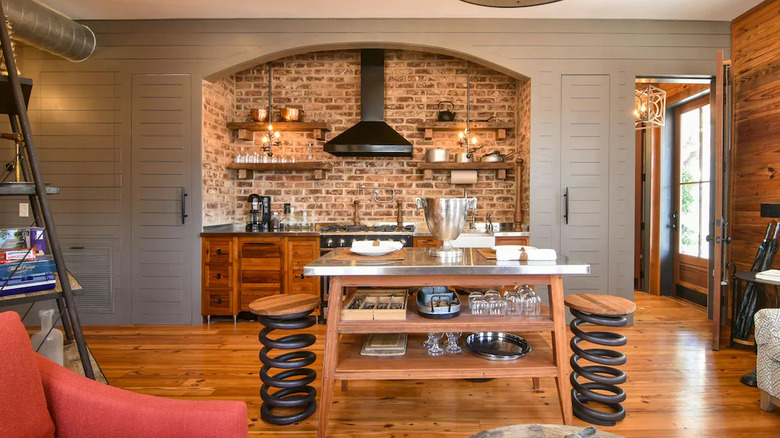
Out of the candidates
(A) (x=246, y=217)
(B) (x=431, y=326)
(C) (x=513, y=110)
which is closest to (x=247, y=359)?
(B) (x=431, y=326)

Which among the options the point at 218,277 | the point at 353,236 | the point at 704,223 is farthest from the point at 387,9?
the point at 704,223

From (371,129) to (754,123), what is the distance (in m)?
3.68

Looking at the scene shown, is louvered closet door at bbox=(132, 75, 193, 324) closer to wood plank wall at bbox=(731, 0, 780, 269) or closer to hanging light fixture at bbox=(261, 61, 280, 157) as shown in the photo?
hanging light fixture at bbox=(261, 61, 280, 157)

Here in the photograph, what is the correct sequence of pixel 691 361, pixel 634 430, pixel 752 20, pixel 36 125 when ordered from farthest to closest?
pixel 36 125 → pixel 752 20 → pixel 691 361 → pixel 634 430

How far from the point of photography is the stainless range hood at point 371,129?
15.7 feet

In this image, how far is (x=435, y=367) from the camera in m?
2.21

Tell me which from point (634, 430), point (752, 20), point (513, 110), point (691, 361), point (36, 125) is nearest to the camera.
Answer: point (634, 430)

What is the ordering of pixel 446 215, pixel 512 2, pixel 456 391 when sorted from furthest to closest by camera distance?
pixel 456 391 < pixel 446 215 < pixel 512 2

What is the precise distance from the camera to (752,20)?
412cm

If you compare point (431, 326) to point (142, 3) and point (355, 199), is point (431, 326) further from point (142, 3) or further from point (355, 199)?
point (142, 3)

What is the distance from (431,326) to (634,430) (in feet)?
4.17

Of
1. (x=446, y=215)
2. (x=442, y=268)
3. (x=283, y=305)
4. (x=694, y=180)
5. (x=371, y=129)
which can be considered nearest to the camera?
(x=442, y=268)

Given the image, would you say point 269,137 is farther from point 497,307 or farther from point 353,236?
point 497,307

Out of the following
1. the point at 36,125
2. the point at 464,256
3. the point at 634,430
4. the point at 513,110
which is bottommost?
the point at 634,430
